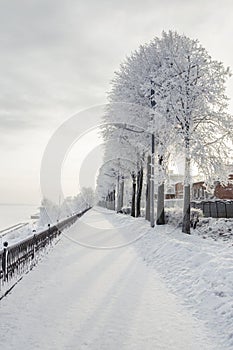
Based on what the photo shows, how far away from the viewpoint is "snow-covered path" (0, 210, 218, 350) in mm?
5207

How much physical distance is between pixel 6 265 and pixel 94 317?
3212 millimetres

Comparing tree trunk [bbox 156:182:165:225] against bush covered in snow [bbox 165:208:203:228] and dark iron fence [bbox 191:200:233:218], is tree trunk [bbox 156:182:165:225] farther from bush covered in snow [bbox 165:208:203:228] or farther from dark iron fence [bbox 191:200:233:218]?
dark iron fence [bbox 191:200:233:218]

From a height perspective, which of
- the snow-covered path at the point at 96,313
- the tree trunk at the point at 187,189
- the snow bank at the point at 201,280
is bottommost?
the snow-covered path at the point at 96,313

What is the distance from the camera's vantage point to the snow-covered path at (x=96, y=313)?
521 centimetres

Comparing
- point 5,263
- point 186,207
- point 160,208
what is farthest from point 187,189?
point 5,263

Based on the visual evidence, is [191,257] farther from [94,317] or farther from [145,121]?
[145,121]

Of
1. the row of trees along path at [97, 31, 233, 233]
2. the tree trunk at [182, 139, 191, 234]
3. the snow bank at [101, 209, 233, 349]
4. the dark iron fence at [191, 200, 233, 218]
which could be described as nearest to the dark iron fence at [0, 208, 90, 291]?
the snow bank at [101, 209, 233, 349]

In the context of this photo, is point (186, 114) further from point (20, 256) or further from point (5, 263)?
point (5, 263)

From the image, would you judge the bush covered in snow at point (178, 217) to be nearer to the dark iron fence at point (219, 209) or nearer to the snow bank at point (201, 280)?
the dark iron fence at point (219, 209)

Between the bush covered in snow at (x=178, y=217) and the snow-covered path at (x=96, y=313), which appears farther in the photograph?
the bush covered in snow at (x=178, y=217)

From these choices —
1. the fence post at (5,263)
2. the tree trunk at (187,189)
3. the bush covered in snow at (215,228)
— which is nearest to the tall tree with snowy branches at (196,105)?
the tree trunk at (187,189)

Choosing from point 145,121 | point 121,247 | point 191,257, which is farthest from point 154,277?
point 145,121

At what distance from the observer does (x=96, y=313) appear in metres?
6.54

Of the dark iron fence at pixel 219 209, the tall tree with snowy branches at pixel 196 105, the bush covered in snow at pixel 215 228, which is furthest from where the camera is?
the dark iron fence at pixel 219 209
